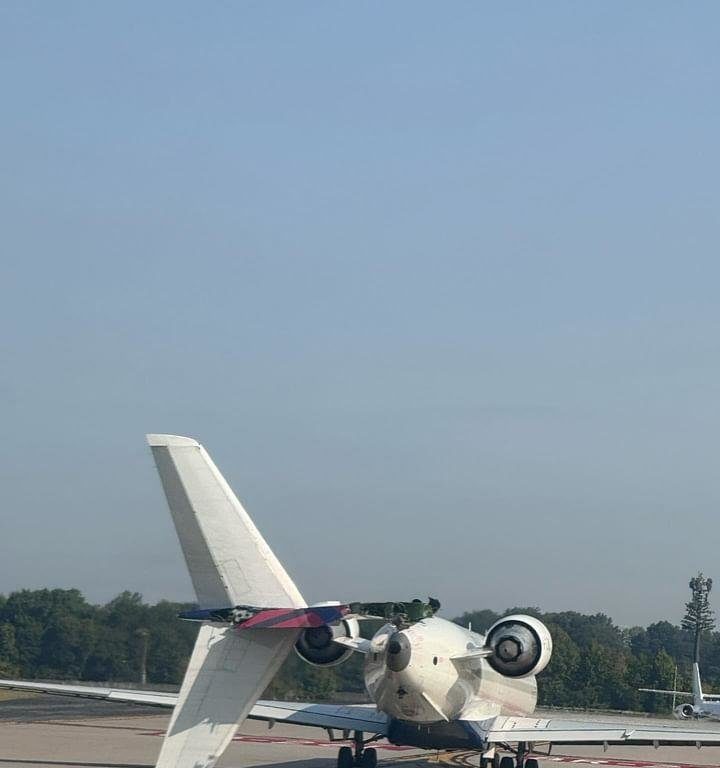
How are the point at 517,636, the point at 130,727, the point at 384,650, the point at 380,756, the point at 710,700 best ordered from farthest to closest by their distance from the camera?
the point at 710,700 < the point at 130,727 < the point at 380,756 < the point at 517,636 < the point at 384,650

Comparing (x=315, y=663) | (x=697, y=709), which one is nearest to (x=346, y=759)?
(x=315, y=663)

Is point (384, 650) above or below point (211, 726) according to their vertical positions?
above

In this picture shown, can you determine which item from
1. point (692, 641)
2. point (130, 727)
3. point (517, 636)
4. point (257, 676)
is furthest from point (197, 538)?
point (692, 641)

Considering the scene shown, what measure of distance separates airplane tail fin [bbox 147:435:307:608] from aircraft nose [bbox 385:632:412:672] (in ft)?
30.4

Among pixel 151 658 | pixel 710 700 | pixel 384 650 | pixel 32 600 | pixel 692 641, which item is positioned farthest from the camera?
pixel 692 641

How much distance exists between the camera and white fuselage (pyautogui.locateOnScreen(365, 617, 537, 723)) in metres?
28.7

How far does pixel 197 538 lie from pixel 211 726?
288 cm

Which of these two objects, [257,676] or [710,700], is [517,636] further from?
[710,700]

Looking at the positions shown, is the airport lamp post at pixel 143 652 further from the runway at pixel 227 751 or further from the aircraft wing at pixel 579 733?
the aircraft wing at pixel 579 733

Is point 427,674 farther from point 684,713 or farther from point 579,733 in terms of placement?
Answer: point 684,713

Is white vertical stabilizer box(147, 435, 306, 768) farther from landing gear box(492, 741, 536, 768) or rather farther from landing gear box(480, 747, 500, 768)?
landing gear box(492, 741, 536, 768)

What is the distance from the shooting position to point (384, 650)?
28.6 meters

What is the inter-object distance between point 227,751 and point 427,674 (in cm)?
1181

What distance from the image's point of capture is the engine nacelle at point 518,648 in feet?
99.6
